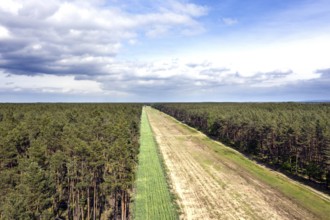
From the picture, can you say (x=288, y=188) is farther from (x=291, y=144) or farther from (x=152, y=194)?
Result: (x=152, y=194)

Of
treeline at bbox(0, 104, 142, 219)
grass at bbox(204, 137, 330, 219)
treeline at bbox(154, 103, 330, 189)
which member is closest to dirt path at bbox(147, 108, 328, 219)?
grass at bbox(204, 137, 330, 219)

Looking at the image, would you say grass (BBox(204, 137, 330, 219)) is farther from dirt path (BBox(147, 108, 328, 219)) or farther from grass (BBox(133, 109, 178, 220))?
grass (BBox(133, 109, 178, 220))

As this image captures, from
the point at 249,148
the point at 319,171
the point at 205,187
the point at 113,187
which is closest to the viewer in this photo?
the point at 113,187

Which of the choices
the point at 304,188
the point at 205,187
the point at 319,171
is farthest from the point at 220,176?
the point at 319,171

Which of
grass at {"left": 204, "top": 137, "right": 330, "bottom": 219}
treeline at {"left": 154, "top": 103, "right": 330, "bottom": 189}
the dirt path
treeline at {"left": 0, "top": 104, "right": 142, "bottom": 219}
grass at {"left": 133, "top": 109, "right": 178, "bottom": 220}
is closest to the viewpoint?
treeline at {"left": 0, "top": 104, "right": 142, "bottom": 219}

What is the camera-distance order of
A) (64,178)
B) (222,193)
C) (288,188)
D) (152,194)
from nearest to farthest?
(152,194)
(222,193)
(64,178)
(288,188)

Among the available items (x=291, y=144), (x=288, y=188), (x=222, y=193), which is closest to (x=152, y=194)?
(x=222, y=193)

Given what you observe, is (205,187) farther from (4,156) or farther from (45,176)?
(4,156)
